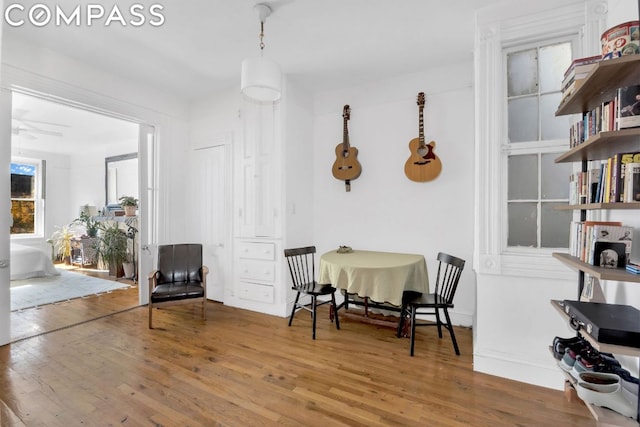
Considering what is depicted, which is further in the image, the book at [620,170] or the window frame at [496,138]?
the window frame at [496,138]

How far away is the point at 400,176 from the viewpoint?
146 inches

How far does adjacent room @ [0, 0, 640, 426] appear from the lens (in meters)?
1.81

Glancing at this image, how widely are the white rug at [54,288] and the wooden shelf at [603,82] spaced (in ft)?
19.4

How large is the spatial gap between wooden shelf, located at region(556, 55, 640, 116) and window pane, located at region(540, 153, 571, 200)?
0.75 meters

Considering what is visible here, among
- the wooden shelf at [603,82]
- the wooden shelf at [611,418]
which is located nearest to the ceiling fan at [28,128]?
the wooden shelf at [603,82]

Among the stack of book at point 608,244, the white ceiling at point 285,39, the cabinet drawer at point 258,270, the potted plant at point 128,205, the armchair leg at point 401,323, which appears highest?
the white ceiling at point 285,39

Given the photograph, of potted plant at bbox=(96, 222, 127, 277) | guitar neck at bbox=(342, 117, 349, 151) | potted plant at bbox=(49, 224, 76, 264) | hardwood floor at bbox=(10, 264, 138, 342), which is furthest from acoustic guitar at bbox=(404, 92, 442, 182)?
potted plant at bbox=(49, 224, 76, 264)

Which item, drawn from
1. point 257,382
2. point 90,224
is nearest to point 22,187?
point 90,224

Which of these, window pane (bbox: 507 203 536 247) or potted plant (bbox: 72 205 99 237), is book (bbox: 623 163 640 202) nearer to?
window pane (bbox: 507 203 536 247)

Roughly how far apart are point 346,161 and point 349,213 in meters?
0.68

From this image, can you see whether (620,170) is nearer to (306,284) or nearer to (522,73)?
(522,73)

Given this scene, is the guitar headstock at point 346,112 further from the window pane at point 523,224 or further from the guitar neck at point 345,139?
the window pane at point 523,224

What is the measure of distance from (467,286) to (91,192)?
27.1 feet

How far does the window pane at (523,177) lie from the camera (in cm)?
241
